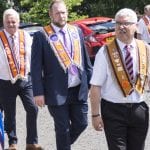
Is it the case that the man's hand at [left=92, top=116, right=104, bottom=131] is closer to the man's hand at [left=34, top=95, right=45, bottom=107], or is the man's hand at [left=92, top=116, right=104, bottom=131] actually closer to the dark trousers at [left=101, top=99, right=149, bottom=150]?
the dark trousers at [left=101, top=99, right=149, bottom=150]

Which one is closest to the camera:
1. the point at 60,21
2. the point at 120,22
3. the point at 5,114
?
the point at 120,22

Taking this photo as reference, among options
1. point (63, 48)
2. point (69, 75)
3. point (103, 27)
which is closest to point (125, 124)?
point (69, 75)

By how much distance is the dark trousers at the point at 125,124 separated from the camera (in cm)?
500

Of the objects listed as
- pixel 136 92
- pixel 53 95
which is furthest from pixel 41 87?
pixel 136 92

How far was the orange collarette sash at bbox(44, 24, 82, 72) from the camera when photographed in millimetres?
6020

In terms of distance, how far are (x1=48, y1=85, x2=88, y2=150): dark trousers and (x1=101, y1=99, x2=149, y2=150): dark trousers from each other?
0.99 m

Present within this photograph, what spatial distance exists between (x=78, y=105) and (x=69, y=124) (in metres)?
0.23

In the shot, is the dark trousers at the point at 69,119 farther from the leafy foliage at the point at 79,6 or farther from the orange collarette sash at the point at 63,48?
the leafy foliage at the point at 79,6

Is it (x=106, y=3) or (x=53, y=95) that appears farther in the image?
(x=106, y=3)

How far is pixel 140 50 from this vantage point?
506 cm

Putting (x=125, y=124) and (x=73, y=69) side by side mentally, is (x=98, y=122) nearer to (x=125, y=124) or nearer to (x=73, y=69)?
(x=125, y=124)

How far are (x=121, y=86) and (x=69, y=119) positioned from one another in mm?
1313

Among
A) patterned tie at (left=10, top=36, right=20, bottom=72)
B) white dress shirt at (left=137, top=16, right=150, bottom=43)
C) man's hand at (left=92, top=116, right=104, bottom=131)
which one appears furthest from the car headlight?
man's hand at (left=92, top=116, right=104, bottom=131)

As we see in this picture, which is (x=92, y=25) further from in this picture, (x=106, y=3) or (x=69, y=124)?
(x=106, y=3)
